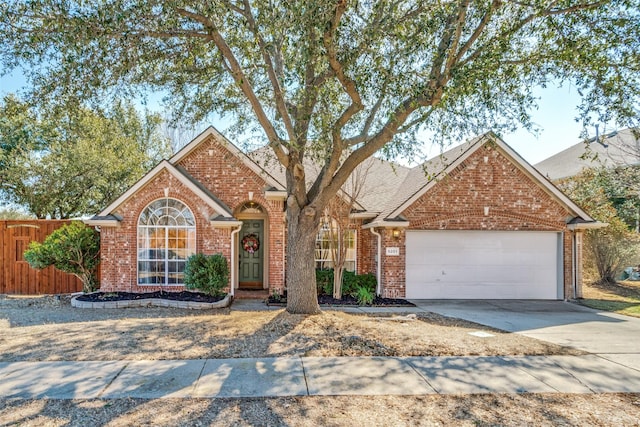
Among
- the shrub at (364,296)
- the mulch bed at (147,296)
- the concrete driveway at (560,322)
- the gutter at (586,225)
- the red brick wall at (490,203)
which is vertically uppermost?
the red brick wall at (490,203)

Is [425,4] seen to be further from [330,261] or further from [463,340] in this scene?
[330,261]

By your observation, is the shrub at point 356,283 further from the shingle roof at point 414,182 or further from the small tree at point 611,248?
the small tree at point 611,248

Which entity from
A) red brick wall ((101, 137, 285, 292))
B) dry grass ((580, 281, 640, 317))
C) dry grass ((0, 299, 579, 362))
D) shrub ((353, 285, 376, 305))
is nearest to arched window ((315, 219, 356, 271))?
shrub ((353, 285, 376, 305))

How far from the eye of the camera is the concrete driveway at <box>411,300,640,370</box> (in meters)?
7.33

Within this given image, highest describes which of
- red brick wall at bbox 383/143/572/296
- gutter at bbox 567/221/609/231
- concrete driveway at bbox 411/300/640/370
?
red brick wall at bbox 383/143/572/296

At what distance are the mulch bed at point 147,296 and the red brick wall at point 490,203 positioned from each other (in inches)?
261

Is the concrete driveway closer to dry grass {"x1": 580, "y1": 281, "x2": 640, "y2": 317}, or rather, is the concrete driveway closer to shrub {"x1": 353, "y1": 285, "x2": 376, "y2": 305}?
dry grass {"x1": 580, "y1": 281, "x2": 640, "y2": 317}

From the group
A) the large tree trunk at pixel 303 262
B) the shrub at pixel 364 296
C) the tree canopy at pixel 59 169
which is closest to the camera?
the large tree trunk at pixel 303 262

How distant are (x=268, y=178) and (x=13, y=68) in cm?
657

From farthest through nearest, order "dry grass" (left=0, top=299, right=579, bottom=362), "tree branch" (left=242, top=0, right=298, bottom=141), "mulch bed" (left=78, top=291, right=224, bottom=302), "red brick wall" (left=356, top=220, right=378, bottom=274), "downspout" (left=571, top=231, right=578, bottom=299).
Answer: "red brick wall" (left=356, top=220, right=378, bottom=274) → "downspout" (left=571, top=231, right=578, bottom=299) → "mulch bed" (left=78, top=291, right=224, bottom=302) → "tree branch" (left=242, top=0, right=298, bottom=141) → "dry grass" (left=0, top=299, right=579, bottom=362)

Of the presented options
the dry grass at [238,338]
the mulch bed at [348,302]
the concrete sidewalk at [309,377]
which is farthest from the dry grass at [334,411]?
the mulch bed at [348,302]

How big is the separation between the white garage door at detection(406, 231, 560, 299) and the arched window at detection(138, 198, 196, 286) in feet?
22.6

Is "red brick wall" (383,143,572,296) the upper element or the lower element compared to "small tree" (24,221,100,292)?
upper

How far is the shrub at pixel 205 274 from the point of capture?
1086 centimetres
